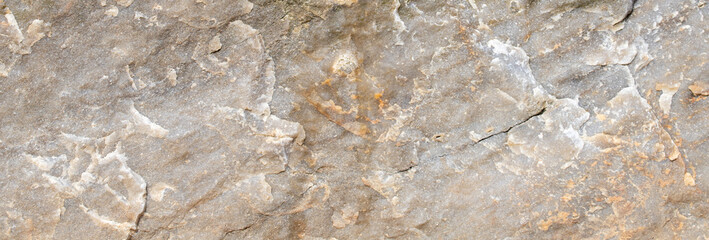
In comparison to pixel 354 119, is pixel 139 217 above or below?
below

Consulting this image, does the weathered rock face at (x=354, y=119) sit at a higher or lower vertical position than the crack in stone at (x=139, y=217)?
higher

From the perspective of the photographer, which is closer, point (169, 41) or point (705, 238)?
point (169, 41)

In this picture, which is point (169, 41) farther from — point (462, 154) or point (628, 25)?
point (628, 25)

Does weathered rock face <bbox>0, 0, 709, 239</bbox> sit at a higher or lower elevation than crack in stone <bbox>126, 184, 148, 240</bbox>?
higher

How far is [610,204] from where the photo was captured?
4.24 feet

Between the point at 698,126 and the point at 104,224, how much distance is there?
1.19m

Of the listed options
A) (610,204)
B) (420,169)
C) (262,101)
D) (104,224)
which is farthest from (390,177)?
(104,224)

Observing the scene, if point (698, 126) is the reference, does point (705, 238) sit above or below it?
below

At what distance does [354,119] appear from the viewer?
50.2 inches

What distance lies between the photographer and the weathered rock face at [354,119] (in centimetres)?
121

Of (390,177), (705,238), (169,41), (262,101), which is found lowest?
(705,238)

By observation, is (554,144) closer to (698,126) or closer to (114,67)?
(698,126)

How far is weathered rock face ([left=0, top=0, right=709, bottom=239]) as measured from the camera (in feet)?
3.97

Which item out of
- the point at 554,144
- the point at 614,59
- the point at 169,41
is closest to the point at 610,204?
the point at 554,144
